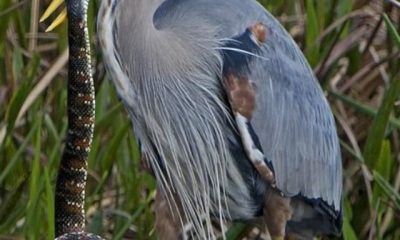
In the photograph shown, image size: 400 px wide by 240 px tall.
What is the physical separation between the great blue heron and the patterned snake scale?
557mm

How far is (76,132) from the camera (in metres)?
2.13

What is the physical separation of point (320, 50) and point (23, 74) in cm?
81

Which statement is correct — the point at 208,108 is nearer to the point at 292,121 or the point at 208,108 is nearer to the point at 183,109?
the point at 183,109

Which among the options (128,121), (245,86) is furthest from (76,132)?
(128,121)

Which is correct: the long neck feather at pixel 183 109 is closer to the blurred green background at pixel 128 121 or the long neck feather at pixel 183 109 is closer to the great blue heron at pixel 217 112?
the great blue heron at pixel 217 112

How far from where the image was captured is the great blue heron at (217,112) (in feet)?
9.03

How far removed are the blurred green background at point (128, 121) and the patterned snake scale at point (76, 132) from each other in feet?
1.26

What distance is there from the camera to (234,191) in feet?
9.33

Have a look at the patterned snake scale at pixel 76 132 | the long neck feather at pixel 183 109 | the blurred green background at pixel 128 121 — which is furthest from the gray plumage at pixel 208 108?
the patterned snake scale at pixel 76 132

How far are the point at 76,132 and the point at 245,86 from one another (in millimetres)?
697

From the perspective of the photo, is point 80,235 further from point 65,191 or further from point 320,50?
point 320,50

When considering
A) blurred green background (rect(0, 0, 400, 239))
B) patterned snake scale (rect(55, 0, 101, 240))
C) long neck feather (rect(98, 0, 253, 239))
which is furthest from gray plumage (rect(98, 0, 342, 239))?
patterned snake scale (rect(55, 0, 101, 240))

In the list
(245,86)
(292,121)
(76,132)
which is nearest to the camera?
(76,132)

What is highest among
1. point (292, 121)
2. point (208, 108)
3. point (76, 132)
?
point (76, 132)
